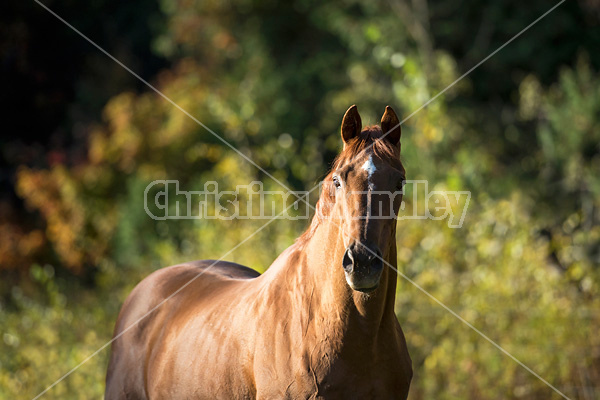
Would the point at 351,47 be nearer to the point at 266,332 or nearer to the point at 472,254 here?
the point at 472,254

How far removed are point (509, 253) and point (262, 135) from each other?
37.5 feet

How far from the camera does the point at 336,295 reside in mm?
3104

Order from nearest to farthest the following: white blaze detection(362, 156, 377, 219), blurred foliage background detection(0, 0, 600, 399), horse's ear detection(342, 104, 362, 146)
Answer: white blaze detection(362, 156, 377, 219) → horse's ear detection(342, 104, 362, 146) → blurred foliage background detection(0, 0, 600, 399)

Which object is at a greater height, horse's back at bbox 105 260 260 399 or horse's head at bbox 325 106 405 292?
horse's head at bbox 325 106 405 292

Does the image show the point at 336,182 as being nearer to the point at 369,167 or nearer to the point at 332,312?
the point at 369,167

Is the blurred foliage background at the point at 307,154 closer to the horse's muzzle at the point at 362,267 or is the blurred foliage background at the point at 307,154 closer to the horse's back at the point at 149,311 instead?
the horse's back at the point at 149,311

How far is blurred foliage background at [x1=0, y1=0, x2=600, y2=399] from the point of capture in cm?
657

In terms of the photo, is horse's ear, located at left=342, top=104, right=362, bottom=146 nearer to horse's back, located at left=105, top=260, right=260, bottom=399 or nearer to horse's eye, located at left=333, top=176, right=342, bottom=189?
horse's eye, located at left=333, top=176, right=342, bottom=189

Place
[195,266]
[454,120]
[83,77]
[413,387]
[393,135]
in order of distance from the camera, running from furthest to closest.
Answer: [83,77] < [454,120] < [413,387] < [195,266] < [393,135]

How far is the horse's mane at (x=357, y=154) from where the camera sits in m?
3.16

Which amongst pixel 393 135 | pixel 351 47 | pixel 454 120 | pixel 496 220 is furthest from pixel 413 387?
pixel 351 47

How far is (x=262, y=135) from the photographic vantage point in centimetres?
1750

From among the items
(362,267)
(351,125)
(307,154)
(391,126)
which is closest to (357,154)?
(351,125)

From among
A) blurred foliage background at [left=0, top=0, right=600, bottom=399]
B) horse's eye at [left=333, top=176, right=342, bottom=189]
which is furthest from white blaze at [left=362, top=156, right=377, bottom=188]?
blurred foliage background at [left=0, top=0, right=600, bottom=399]
